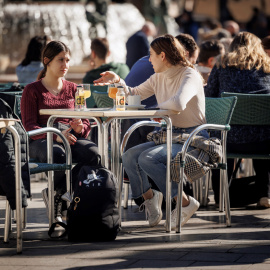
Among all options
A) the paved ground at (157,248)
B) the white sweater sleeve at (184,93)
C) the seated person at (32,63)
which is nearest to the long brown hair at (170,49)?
the white sweater sleeve at (184,93)

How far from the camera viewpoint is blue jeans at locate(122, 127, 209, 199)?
637 cm

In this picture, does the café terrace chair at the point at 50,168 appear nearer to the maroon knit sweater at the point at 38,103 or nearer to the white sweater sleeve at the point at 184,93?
Result: the maroon knit sweater at the point at 38,103

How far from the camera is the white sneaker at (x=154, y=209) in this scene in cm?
646

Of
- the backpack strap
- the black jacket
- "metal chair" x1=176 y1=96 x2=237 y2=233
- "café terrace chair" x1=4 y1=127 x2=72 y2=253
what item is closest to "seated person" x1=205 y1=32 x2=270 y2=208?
"metal chair" x1=176 y1=96 x2=237 y2=233

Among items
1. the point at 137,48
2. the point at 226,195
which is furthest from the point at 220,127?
the point at 137,48

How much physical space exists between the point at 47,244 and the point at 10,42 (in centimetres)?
1508

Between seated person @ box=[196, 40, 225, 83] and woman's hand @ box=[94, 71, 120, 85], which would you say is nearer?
woman's hand @ box=[94, 71, 120, 85]

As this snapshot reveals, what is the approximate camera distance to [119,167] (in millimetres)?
6555

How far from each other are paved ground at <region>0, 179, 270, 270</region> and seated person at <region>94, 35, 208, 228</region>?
0.66 feet

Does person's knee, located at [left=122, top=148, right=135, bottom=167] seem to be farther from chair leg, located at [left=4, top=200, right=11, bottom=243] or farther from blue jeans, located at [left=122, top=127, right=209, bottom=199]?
chair leg, located at [left=4, top=200, right=11, bottom=243]

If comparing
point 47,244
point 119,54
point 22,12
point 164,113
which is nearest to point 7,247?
point 47,244

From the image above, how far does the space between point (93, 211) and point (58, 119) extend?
1.31 meters

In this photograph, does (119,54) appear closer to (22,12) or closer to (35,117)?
(22,12)

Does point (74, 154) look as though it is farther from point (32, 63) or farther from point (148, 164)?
point (32, 63)
